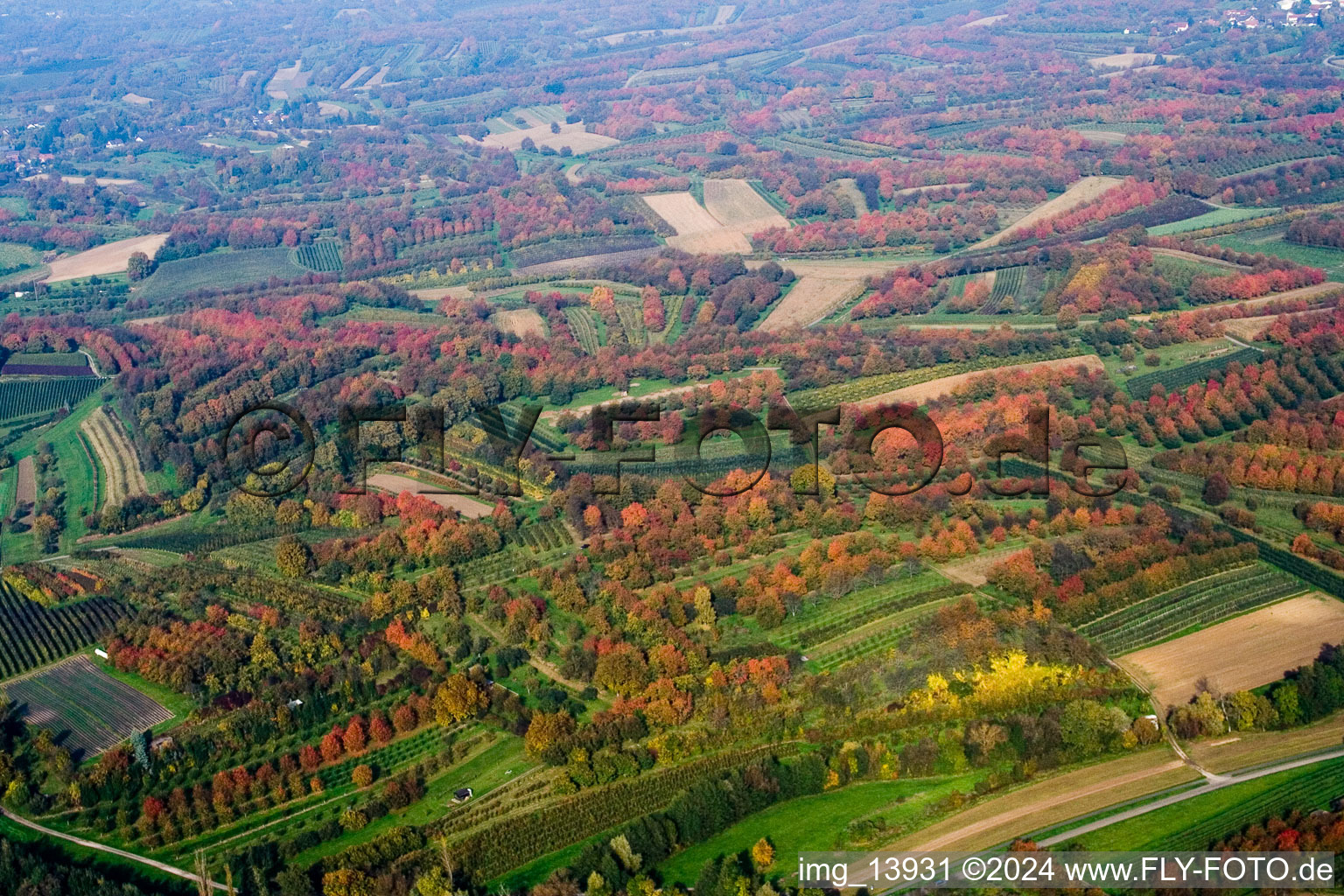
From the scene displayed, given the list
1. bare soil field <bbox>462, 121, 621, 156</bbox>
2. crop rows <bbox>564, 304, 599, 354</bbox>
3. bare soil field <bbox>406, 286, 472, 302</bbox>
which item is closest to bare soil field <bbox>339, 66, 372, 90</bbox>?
bare soil field <bbox>462, 121, 621, 156</bbox>

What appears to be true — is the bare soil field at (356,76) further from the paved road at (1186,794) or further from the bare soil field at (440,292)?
the paved road at (1186,794)

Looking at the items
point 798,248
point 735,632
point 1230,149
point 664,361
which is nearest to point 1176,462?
point 735,632

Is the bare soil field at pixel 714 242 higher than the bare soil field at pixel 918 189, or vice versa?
the bare soil field at pixel 918 189

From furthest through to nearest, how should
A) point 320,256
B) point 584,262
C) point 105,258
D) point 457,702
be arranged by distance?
point 105,258 < point 320,256 < point 584,262 < point 457,702

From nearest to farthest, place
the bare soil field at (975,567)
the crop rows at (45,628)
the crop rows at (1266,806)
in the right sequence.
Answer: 1. the crop rows at (1266,806)
2. the crop rows at (45,628)
3. the bare soil field at (975,567)

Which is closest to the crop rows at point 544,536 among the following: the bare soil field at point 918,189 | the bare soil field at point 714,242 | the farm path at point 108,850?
the farm path at point 108,850

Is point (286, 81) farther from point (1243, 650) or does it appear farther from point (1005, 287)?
point (1243, 650)

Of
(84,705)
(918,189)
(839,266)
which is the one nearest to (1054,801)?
(84,705)
